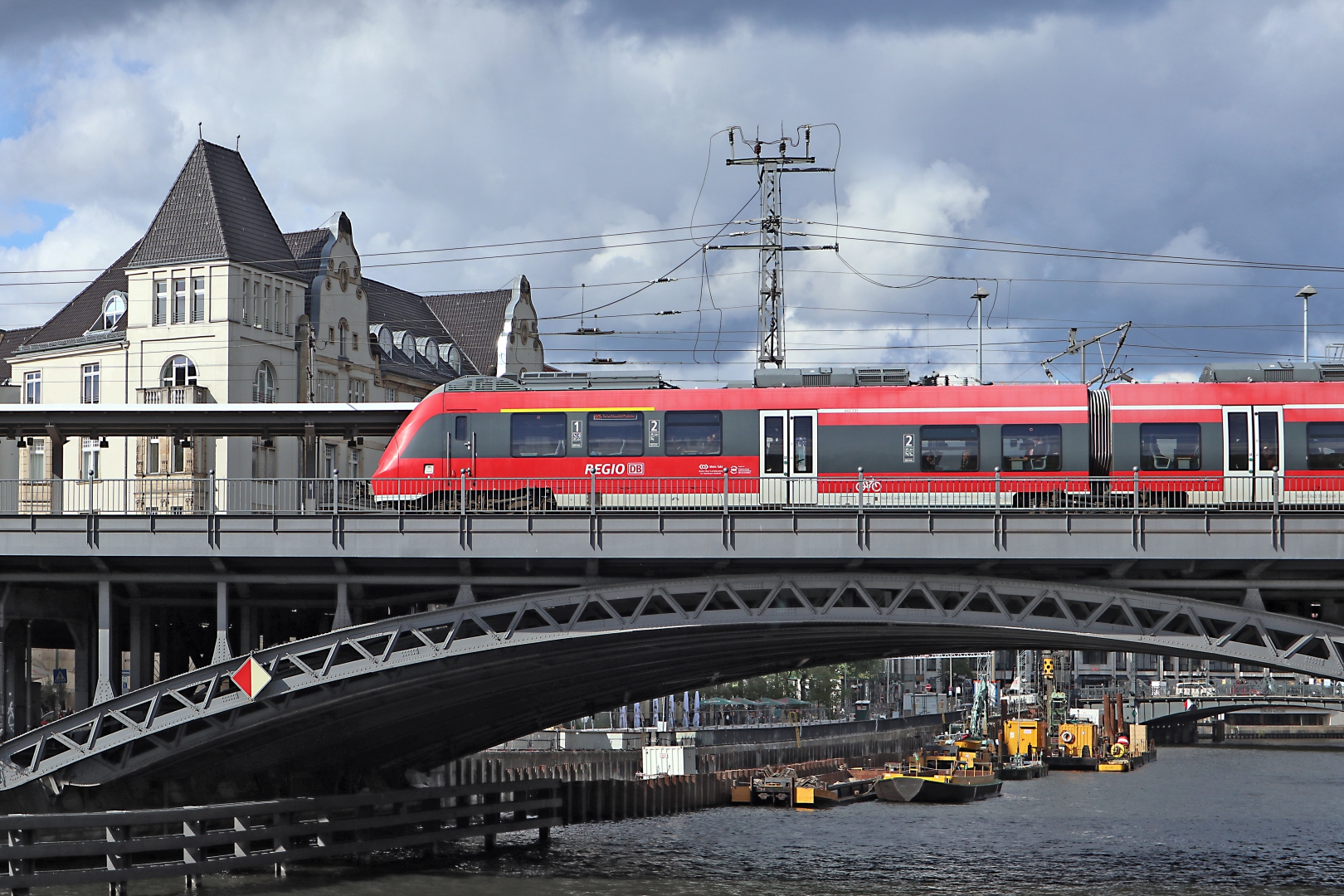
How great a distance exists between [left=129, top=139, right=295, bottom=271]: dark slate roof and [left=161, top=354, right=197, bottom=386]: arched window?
5.21 metres

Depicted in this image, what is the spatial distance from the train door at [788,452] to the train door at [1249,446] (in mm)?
10692

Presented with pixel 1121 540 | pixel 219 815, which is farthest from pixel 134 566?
pixel 1121 540

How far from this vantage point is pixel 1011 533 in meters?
36.7

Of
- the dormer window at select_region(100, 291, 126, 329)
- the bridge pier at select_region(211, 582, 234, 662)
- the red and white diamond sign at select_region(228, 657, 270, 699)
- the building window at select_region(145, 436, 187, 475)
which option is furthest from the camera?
the dormer window at select_region(100, 291, 126, 329)

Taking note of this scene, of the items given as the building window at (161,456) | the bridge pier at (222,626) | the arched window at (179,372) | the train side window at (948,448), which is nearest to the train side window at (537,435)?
the bridge pier at (222,626)

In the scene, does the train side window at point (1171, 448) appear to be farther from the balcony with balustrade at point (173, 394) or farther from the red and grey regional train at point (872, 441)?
the balcony with balustrade at point (173, 394)

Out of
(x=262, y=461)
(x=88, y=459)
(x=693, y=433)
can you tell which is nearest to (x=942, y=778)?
(x=262, y=461)

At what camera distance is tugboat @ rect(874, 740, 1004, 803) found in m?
75.9

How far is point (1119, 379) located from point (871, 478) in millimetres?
18305

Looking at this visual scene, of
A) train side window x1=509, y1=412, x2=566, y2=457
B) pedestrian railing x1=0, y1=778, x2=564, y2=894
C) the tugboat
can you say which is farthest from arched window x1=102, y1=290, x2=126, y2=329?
train side window x1=509, y1=412, x2=566, y2=457

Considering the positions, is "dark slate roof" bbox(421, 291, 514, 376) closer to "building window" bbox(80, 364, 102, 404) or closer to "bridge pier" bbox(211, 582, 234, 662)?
"building window" bbox(80, 364, 102, 404)

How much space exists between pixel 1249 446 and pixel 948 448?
7.70 meters

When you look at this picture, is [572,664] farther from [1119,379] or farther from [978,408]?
[1119,379]

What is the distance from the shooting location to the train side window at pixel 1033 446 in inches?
1571
